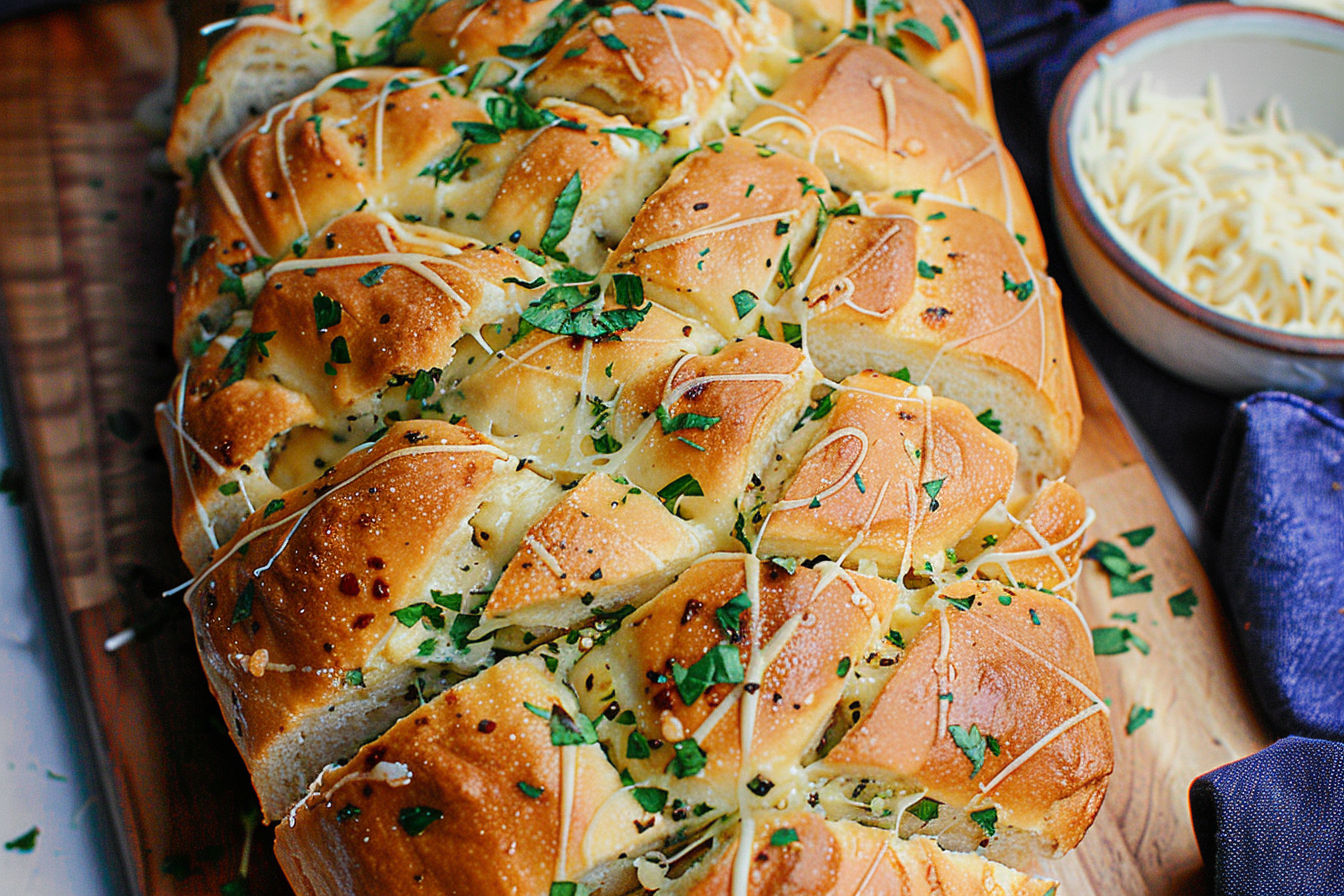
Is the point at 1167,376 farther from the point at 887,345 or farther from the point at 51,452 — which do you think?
the point at 51,452

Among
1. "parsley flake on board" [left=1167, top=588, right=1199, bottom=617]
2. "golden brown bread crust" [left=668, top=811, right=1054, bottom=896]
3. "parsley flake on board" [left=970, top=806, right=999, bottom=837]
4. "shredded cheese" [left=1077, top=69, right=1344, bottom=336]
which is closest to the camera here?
"golden brown bread crust" [left=668, top=811, right=1054, bottom=896]

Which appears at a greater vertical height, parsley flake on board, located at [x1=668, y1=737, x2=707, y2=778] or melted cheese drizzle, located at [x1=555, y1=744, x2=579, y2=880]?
parsley flake on board, located at [x1=668, y1=737, x2=707, y2=778]

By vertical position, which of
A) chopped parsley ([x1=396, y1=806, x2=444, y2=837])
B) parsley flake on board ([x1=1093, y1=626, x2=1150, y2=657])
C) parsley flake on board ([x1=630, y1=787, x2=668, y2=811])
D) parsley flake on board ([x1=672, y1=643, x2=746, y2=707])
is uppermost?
parsley flake on board ([x1=672, y1=643, x2=746, y2=707])

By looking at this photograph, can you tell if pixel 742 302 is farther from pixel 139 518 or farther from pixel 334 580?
pixel 139 518

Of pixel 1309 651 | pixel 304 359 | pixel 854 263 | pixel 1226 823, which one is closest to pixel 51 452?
pixel 304 359

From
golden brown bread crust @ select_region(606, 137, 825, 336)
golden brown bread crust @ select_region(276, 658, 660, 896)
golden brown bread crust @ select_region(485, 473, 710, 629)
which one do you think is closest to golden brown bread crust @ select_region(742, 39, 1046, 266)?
golden brown bread crust @ select_region(606, 137, 825, 336)

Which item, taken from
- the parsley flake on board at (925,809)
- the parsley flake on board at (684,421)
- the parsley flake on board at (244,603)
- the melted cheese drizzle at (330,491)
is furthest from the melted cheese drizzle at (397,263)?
the parsley flake on board at (925,809)

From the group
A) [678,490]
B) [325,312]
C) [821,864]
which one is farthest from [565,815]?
[325,312]

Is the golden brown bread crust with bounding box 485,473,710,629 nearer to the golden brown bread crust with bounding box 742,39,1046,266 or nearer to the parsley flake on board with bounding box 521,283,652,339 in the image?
the parsley flake on board with bounding box 521,283,652,339
